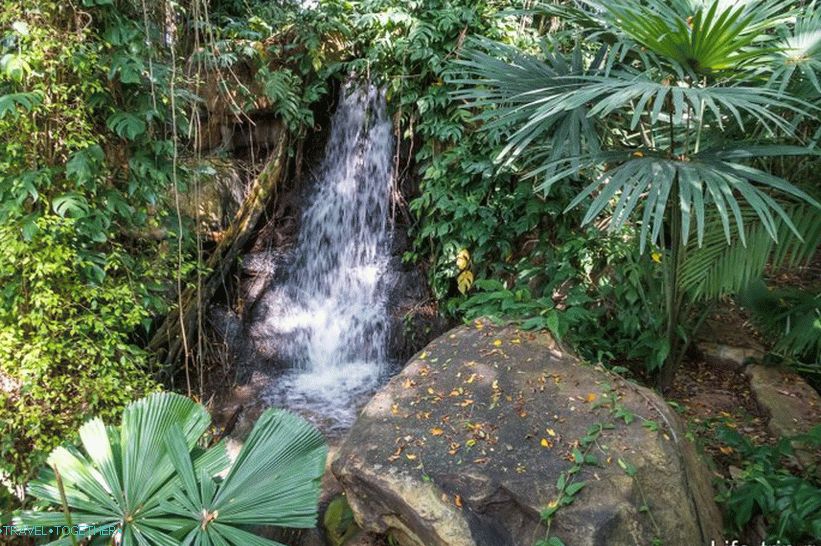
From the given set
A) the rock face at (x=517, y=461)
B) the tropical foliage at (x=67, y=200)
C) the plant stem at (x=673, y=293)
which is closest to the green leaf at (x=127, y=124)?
the tropical foliage at (x=67, y=200)

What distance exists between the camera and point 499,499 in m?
2.49

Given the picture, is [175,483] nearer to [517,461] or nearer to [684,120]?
[517,461]

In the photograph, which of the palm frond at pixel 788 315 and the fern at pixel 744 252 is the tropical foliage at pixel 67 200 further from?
the palm frond at pixel 788 315

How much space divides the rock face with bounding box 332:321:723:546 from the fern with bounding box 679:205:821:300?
0.73 metres

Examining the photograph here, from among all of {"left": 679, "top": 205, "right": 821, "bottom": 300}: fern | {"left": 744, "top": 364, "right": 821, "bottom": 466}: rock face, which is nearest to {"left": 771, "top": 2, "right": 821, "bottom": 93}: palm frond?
{"left": 679, "top": 205, "right": 821, "bottom": 300}: fern

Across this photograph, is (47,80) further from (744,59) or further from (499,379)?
(744,59)

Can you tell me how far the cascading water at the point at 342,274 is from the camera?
5.68 m

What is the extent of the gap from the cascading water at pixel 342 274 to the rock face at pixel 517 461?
7.91ft

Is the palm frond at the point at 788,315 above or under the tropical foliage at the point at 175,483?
above

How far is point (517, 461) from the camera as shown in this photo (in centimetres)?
263

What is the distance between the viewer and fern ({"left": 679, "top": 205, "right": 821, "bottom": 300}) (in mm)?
2756

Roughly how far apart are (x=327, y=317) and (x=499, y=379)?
10.2ft

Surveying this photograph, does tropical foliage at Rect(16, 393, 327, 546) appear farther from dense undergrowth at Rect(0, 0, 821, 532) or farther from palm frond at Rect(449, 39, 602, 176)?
palm frond at Rect(449, 39, 602, 176)

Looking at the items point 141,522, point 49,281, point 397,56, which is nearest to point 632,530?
point 141,522
